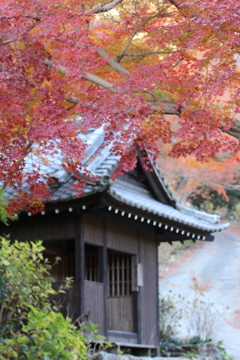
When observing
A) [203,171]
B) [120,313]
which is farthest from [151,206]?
[203,171]

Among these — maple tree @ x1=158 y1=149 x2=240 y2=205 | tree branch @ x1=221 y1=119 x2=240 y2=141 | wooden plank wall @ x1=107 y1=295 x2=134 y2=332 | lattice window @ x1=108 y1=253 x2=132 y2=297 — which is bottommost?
wooden plank wall @ x1=107 y1=295 x2=134 y2=332

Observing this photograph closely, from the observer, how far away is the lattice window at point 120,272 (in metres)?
11.3

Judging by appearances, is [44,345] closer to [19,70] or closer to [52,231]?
[19,70]

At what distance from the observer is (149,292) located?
458 inches

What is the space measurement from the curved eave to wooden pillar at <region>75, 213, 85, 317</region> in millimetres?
1007

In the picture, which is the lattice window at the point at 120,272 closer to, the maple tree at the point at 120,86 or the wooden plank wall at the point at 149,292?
the wooden plank wall at the point at 149,292

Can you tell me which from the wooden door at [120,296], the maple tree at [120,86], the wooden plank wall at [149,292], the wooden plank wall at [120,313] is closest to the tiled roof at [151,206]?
the wooden plank wall at [149,292]

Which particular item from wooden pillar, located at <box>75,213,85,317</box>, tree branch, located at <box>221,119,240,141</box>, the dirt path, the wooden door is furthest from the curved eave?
the dirt path

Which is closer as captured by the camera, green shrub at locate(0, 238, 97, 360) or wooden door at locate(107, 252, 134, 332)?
green shrub at locate(0, 238, 97, 360)

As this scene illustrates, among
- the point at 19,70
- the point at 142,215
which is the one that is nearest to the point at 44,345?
the point at 19,70

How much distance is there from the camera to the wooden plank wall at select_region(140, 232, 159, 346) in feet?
36.8

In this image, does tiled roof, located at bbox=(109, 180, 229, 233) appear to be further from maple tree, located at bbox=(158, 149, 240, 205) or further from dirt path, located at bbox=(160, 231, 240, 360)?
maple tree, located at bbox=(158, 149, 240, 205)

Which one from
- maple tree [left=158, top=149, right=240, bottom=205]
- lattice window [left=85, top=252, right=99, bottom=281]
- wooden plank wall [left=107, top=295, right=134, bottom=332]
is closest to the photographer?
wooden plank wall [left=107, top=295, right=134, bottom=332]

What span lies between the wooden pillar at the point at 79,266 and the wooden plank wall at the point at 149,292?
94.2 inches
